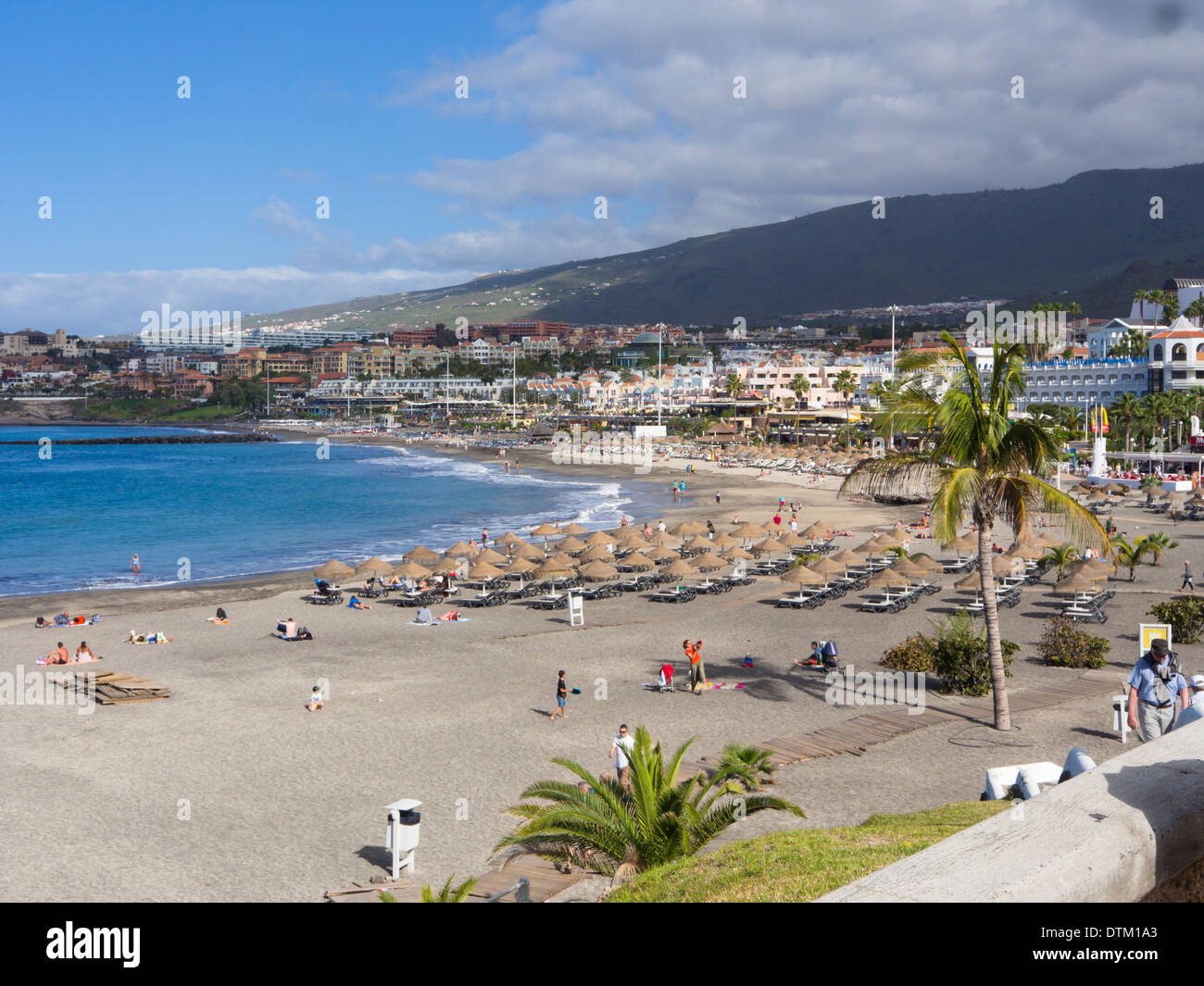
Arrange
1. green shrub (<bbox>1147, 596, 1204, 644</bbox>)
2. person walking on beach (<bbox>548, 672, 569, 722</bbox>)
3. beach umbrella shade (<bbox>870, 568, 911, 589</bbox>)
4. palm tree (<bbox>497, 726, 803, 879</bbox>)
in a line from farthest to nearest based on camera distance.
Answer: beach umbrella shade (<bbox>870, 568, 911, 589</bbox>) < green shrub (<bbox>1147, 596, 1204, 644</bbox>) < person walking on beach (<bbox>548, 672, 569, 722</bbox>) < palm tree (<bbox>497, 726, 803, 879</bbox>)

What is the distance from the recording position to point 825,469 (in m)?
78.9

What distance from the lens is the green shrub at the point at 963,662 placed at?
57.8 ft

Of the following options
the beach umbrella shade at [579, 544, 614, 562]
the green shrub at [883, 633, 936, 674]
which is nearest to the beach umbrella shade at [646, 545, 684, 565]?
the beach umbrella shade at [579, 544, 614, 562]

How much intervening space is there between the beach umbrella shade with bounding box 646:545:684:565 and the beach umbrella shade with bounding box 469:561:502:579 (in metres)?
5.28

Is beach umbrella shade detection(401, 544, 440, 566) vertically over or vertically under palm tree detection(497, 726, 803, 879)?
under

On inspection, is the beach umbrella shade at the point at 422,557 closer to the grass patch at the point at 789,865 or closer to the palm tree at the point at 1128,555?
the palm tree at the point at 1128,555

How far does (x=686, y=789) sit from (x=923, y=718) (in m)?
8.21

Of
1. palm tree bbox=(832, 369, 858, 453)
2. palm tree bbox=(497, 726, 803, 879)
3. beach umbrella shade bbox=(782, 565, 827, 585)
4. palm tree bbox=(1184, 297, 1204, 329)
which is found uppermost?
palm tree bbox=(1184, 297, 1204, 329)

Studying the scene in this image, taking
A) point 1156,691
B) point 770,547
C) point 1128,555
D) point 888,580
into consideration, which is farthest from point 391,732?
point 1128,555

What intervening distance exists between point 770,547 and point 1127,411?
167ft

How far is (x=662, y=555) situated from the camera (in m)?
34.3

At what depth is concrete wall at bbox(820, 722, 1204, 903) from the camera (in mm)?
3150

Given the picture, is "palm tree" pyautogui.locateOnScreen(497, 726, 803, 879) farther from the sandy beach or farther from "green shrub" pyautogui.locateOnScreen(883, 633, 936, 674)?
"green shrub" pyautogui.locateOnScreen(883, 633, 936, 674)
